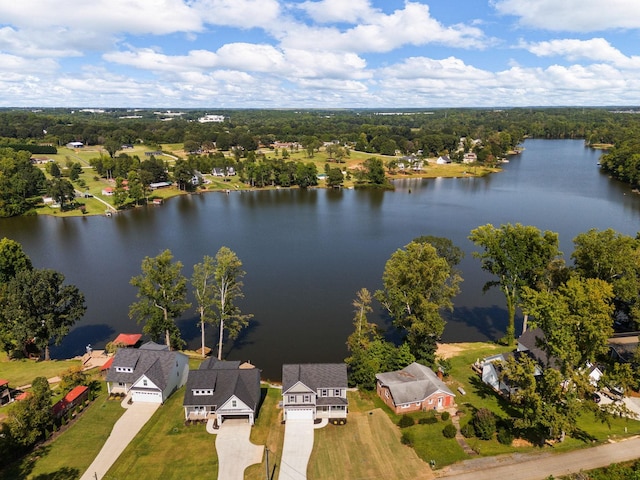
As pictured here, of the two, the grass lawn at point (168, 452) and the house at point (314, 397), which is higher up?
the house at point (314, 397)

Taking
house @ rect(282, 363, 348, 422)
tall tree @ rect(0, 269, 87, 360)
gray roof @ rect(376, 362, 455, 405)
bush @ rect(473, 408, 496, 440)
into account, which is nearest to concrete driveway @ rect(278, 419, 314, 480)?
house @ rect(282, 363, 348, 422)

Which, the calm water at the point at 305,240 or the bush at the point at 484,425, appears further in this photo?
the calm water at the point at 305,240

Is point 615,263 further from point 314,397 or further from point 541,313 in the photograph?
point 314,397

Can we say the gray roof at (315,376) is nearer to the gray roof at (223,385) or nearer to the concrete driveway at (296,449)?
the gray roof at (223,385)

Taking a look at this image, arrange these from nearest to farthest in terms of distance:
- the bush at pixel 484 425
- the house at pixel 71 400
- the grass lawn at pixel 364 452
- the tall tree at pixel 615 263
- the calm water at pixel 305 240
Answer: the grass lawn at pixel 364 452, the bush at pixel 484 425, the house at pixel 71 400, the tall tree at pixel 615 263, the calm water at pixel 305 240

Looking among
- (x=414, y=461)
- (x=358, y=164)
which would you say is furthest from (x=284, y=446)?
(x=358, y=164)

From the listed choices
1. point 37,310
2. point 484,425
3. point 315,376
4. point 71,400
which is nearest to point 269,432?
point 315,376

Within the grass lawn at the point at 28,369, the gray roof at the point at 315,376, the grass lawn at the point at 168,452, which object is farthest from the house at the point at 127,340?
the gray roof at the point at 315,376
